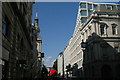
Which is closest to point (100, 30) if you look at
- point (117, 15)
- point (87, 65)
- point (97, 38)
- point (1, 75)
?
point (97, 38)

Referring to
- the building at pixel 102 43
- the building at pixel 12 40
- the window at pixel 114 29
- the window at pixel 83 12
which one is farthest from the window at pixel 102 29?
the window at pixel 83 12

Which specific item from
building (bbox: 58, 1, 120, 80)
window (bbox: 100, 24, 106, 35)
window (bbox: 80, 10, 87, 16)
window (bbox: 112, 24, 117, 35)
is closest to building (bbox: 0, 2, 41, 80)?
building (bbox: 58, 1, 120, 80)

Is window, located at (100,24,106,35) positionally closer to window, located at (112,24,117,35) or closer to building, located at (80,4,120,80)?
building, located at (80,4,120,80)

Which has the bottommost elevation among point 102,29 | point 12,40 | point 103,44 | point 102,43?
point 12,40

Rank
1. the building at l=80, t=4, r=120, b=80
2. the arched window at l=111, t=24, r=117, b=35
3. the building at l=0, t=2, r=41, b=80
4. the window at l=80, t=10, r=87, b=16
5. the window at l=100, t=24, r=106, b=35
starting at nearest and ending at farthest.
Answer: the building at l=0, t=2, r=41, b=80 → the building at l=80, t=4, r=120, b=80 → the window at l=100, t=24, r=106, b=35 → the arched window at l=111, t=24, r=117, b=35 → the window at l=80, t=10, r=87, b=16

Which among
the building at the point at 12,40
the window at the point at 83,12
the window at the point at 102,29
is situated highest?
the window at the point at 83,12

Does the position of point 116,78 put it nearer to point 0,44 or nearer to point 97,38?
point 97,38

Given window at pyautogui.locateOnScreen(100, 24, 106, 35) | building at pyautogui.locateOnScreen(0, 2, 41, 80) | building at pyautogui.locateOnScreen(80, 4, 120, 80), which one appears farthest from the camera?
window at pyautogui.locateOnScreen(100, 24, 106, 35)

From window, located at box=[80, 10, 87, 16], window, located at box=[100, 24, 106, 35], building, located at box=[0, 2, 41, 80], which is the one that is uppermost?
window, located at box=[80, 10, 87, 16]

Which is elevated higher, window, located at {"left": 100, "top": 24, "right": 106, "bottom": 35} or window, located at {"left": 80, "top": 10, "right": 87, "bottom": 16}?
window, located at {"left": 80, "top": 10, "right": 87, "bottom": 16}

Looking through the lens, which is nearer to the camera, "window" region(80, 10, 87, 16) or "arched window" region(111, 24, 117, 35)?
"arched window" region(111, 24, 117, 35)

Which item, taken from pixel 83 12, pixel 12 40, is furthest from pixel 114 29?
pixel 12 40

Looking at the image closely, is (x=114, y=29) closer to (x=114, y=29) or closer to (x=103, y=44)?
(x=114, y=29)

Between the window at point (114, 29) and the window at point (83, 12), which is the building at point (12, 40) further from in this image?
the window at point (83, 12)
